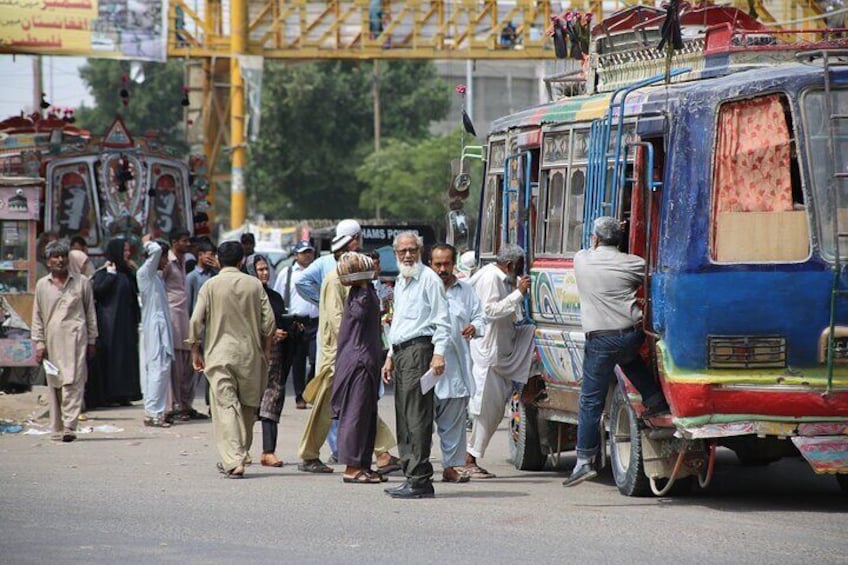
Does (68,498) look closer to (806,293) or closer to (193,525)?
(193,525)

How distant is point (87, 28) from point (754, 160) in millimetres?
20709

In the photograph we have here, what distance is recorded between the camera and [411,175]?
5497 centimetres

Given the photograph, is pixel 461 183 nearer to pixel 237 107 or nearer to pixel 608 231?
pixel 608 231

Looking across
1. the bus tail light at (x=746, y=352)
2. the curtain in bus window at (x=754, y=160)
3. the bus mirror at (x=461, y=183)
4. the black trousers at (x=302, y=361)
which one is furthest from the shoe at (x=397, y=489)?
the black trousers at (x=302, y=361)

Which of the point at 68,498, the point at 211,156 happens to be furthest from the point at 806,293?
the point at 211,156

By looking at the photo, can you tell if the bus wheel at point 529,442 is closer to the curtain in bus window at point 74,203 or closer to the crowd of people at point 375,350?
the crowd of people at point 375,350

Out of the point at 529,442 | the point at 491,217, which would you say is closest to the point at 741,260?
the point at 529,442

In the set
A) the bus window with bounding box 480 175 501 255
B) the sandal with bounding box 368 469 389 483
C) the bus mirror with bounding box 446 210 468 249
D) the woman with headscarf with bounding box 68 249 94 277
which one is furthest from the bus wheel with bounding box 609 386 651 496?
the woman with headscarf with bounding box 68 249 94 277

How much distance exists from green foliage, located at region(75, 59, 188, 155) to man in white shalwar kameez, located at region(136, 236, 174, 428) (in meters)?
53.2

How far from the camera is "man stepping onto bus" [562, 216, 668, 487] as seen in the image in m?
10.9

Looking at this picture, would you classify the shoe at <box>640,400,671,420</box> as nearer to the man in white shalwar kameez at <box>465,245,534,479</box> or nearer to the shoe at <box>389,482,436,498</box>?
the shoe at <box>389,482,436,498</box>

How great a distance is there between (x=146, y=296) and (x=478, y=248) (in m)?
3.58

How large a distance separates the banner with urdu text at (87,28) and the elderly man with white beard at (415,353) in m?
17.8

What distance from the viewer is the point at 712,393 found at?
33.1 ft
